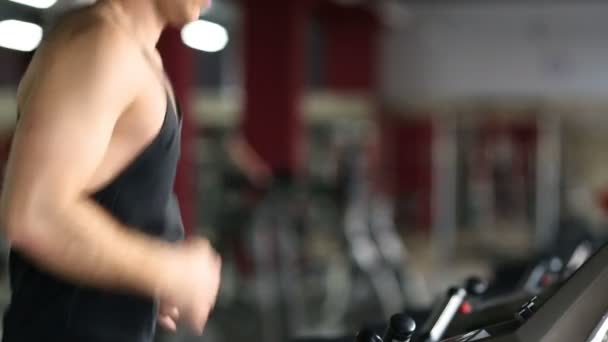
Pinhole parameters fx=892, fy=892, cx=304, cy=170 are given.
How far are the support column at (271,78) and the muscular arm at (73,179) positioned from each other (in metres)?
6.98

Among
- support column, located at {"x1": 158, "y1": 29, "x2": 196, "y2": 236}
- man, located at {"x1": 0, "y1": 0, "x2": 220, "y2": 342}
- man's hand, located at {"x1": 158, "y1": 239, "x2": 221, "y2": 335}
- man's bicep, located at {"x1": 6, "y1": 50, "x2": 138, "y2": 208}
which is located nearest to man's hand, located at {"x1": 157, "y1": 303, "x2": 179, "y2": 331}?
man, located at {"x1": 0, "y1": 0, "x2": 220, "y2": 342}

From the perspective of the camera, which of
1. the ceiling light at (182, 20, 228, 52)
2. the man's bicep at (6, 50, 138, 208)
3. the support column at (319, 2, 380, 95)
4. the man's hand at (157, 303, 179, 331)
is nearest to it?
the man's bicep at (6, 50, 138, 208)

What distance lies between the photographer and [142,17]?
1.21 meters

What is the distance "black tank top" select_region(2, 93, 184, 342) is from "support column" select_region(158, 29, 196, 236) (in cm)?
464

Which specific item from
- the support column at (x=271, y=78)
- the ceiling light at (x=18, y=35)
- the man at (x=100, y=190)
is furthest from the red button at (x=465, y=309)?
the support column at (x=271, y=78)

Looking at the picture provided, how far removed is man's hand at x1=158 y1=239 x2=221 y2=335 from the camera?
1056mm

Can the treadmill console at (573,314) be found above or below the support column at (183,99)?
above

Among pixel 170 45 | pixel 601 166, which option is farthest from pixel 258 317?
pixel 601 166

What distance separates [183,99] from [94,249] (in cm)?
507

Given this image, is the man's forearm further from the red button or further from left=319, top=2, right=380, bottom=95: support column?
left=319, top=2, right=380, bottom=95: support column

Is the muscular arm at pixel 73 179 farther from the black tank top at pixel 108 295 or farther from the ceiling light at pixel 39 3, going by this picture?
the ceiling light at pixel 39 3

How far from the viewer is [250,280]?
7.57m

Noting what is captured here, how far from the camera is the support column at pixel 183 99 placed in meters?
5.87

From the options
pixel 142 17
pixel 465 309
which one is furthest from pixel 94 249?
pixel 465 309
